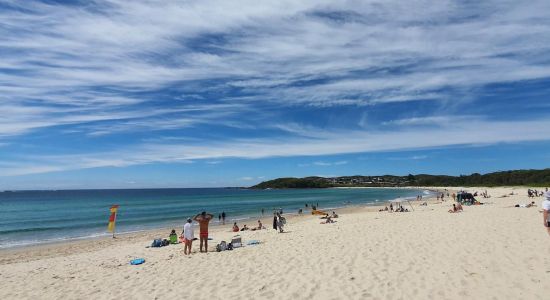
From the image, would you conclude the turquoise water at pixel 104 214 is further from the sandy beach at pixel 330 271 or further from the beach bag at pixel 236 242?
the beach bag at pixel 236 242

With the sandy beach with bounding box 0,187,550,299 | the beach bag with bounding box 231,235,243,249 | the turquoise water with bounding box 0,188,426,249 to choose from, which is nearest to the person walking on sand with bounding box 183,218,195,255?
the sandy beach with bounding box 0,187,550,299

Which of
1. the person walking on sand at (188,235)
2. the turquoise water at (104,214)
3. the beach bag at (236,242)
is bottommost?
the turquoise water at (104,214)

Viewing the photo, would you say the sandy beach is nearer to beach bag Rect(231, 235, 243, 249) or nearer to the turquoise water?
beach bag Rect(231, 235, 243, 249)

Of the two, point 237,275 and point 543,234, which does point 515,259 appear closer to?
point 543,234

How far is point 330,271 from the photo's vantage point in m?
9.31

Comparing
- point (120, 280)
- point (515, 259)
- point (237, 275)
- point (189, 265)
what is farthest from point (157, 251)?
point (515, 259)

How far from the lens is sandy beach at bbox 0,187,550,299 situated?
7664 millimetres

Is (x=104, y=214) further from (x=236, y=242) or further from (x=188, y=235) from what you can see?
(x=188, y=235)

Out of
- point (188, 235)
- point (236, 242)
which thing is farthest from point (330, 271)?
point (236, 242)

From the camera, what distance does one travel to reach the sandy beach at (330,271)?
302 inches

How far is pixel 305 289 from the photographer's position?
7973mm

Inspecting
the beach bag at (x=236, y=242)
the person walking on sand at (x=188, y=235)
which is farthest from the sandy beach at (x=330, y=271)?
the beach bag at (x=236, y=242)

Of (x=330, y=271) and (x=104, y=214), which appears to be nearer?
(x=330, y=271)

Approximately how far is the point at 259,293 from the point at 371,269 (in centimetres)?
299
